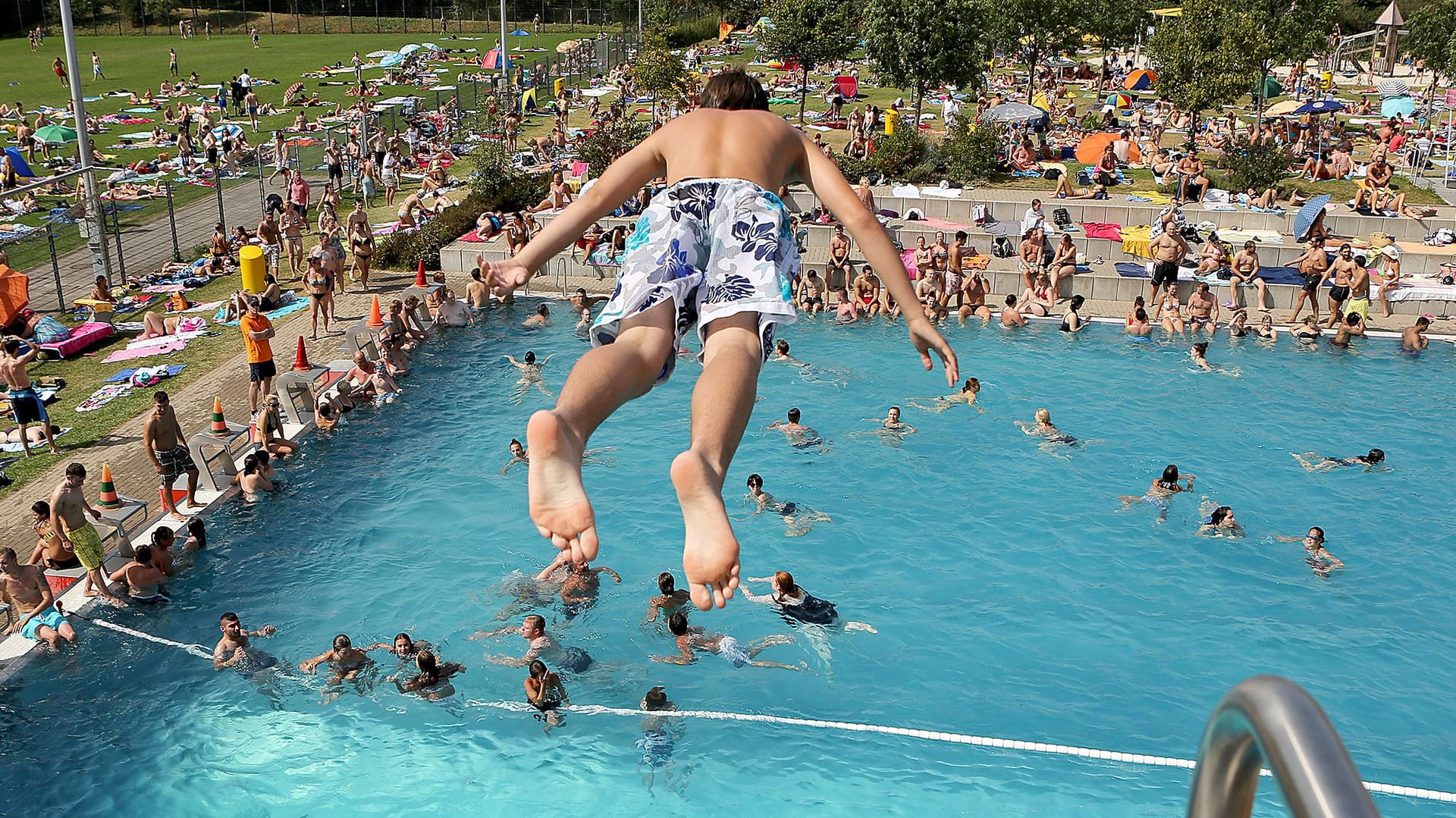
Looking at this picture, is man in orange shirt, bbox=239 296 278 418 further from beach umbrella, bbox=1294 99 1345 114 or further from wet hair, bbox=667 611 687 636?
beach umbrella, bbox=1294 99 1345 114

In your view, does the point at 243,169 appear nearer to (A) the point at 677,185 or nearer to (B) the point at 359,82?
(B) the point at 359,82

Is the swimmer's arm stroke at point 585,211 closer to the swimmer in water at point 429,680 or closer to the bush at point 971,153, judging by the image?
the swimmer in water at point 429,680

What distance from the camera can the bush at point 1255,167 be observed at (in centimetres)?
2888

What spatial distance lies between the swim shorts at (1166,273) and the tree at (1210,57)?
928 centimetres

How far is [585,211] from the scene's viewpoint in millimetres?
4754

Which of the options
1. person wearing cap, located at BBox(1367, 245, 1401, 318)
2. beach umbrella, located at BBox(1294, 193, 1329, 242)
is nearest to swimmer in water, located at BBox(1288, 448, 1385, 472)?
person wearing cap, located at BBox(1367, 245, 1401, 318)

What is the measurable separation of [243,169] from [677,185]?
3019cm

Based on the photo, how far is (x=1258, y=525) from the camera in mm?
15016

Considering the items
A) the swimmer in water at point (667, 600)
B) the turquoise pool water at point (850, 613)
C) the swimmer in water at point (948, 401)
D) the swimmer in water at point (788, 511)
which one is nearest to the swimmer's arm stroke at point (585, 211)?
the turquoise pool water at point (850, 613)

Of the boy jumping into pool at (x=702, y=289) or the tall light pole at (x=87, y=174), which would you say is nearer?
the boy jumping into pool at (x=702, y=289)

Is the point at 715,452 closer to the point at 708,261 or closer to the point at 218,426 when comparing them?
the point at 708,261

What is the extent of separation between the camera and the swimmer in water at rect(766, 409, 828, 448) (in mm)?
17156

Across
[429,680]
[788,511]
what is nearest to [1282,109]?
[788,511]

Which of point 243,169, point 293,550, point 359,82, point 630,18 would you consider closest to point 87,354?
point 293,550
